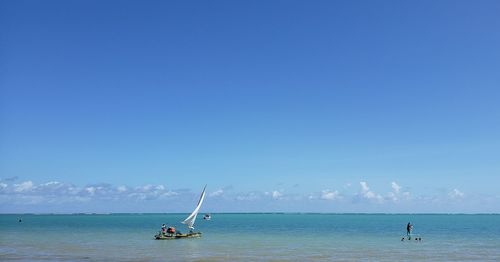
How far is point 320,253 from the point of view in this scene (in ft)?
149

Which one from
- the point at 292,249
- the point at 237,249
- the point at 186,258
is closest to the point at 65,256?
the point at 186,258

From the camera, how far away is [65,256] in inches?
1660

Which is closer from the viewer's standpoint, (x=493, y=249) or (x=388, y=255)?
(x=388, y=255)

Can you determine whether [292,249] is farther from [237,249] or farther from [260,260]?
[260,260]

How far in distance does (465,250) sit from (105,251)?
121 feet

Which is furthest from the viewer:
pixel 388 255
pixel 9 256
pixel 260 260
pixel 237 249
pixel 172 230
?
pixel 172 230

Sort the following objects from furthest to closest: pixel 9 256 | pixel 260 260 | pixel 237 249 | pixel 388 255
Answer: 1. pixel 237 249
2. pixel 388 255
3. pixel 9 256
4. pixel 260 260

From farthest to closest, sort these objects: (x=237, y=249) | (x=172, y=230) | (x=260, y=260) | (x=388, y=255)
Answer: (x=172, y=230) < (x=237, y=249) < (x=388, y=255) < (x=260, y=260)

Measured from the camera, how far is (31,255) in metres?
42.8

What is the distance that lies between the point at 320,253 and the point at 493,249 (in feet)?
65.3

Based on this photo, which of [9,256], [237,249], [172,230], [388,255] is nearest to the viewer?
[9,256]

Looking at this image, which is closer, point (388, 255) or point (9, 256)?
point (9, 256)

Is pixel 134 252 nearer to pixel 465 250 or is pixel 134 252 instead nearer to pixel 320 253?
pixel 320 253

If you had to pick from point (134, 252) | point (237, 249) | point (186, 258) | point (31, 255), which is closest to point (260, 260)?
point (186, 258)
